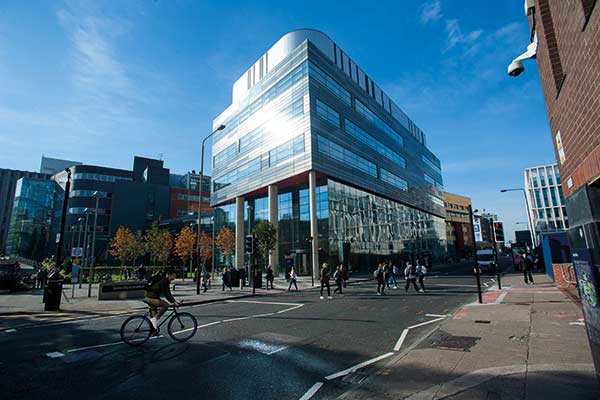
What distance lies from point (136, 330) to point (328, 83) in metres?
37.4

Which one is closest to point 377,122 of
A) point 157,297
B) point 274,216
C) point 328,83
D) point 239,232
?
point 328,83

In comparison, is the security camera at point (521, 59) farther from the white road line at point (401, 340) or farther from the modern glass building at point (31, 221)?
the modern glass building at point (31, 221)

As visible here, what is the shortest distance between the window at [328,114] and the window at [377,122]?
6832 mm

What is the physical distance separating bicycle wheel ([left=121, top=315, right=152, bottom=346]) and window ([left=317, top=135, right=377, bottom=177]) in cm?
2978

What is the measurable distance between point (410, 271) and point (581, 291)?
15.3 m

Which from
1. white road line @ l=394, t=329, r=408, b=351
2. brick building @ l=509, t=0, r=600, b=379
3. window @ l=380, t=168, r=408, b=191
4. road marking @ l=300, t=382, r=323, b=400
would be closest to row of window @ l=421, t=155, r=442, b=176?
window @ l=380, t=168, r=408, b=191

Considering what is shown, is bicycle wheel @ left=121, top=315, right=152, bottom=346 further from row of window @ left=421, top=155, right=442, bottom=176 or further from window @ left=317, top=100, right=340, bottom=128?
row of window @ left=421, top=155, right=442, bottom=176

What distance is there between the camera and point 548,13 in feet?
17.7

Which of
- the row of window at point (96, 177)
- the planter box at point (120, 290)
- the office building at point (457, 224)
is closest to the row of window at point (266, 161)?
the planter box at point (120, 290)

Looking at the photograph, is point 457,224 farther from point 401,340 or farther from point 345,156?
point 401,340

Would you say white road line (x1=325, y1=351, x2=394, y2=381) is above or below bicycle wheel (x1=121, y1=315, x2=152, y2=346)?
below

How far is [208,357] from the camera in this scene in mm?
6176

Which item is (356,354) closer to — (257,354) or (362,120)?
(257,354)

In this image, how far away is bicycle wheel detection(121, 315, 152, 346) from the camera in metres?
7.20
